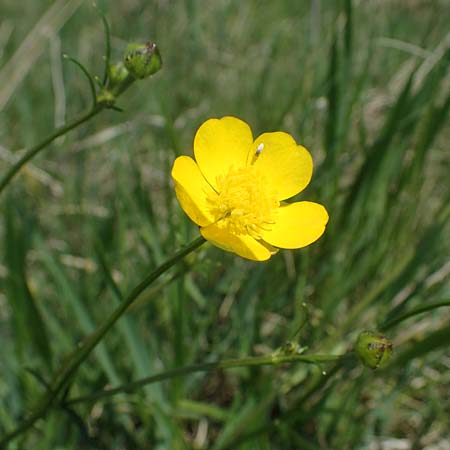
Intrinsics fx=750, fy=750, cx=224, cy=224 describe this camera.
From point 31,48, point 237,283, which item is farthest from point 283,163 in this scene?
point 31,48

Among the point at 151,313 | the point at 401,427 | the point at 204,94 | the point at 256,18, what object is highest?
the point at 256,18

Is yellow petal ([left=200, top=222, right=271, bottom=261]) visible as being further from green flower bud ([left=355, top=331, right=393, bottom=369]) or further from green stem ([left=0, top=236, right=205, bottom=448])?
green flower bud ([left=355, top=331, right=393, bottom=369])

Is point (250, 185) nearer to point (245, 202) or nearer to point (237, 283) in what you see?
point (245, 202)

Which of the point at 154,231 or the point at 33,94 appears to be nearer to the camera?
the point at 154,231

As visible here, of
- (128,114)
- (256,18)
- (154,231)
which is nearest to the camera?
(154,231)

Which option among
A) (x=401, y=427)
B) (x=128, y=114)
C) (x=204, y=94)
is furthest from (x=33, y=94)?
(x=401, y=427)

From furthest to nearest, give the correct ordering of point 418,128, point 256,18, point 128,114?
point 256,18, point 128,114, point 418,128

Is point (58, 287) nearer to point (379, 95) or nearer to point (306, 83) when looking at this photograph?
point (306, 83)
